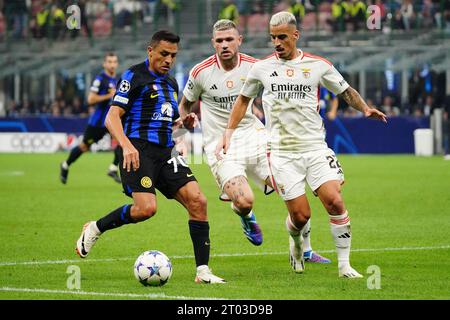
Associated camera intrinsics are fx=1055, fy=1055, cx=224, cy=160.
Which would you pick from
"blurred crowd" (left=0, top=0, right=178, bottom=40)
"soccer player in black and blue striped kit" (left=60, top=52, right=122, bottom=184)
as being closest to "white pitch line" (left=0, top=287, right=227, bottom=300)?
"soccer player in black and blue striped kit" (left=60, top=52, right=122, bottom=184)

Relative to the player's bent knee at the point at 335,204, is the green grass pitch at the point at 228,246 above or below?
below

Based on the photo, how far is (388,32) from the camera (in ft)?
123

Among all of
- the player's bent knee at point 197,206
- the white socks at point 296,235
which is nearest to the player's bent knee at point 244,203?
the white socks at point 296,235

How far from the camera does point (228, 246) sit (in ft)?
41.8

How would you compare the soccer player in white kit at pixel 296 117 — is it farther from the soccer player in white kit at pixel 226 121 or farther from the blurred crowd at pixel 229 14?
the blurred crowd at pixel 229 14

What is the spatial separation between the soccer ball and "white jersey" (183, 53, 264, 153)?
10.3 ft

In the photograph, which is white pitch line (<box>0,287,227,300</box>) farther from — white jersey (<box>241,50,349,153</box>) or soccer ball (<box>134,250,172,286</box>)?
white jersey (<box>241,50,349,153</box>)

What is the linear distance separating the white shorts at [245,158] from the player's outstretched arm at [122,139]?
232 centimetres

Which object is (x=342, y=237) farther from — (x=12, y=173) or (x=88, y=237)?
(x=12, y=173)

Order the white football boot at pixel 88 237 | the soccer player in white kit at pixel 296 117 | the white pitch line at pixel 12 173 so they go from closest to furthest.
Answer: the soccer player in white kit at pixel 296 117 → the white football boot at pixel 88 237 → the white pitch line at pixel 12 173

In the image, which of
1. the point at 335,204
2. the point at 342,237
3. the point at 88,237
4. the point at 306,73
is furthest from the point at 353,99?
the point at 88,237

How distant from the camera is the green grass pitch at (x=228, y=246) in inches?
358

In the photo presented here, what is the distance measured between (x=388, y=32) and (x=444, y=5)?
2.46m

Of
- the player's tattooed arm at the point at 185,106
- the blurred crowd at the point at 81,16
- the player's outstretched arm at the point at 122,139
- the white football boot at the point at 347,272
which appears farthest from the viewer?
the blurred crowd at the point at 81,16
